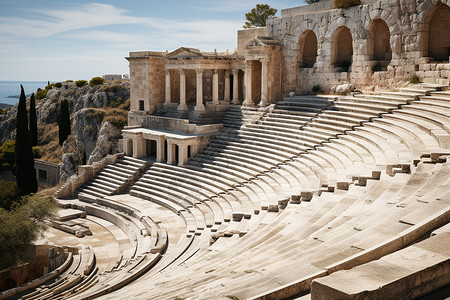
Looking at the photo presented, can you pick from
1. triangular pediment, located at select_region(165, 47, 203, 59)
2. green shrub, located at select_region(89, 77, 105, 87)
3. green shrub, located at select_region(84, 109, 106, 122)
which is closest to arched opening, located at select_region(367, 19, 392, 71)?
triangular pediment, located at select_region(165, 47, 203, 59)

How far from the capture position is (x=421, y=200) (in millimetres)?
9391

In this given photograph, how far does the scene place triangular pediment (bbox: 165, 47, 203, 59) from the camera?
34688 mm

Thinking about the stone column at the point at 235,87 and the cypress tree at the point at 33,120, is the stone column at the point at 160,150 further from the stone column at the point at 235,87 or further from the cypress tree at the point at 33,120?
the cypress tree at the point at 33,120

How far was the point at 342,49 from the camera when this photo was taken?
3180 cm

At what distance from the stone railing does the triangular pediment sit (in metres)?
8.46

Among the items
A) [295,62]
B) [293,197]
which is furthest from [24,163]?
[293,197]

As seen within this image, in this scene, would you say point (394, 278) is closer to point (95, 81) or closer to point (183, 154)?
point (183, 154)

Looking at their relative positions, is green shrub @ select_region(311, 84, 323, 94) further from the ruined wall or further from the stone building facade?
the ruined wall

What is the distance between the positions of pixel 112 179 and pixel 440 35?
21.0 m

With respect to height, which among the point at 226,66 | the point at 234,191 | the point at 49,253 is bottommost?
the point at 49,253

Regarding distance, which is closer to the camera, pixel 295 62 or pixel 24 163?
pixel 295 62

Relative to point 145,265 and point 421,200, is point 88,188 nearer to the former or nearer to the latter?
point 145,265

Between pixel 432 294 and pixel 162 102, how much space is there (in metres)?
34.1

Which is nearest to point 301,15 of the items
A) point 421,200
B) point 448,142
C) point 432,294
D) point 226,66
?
point 226,66
